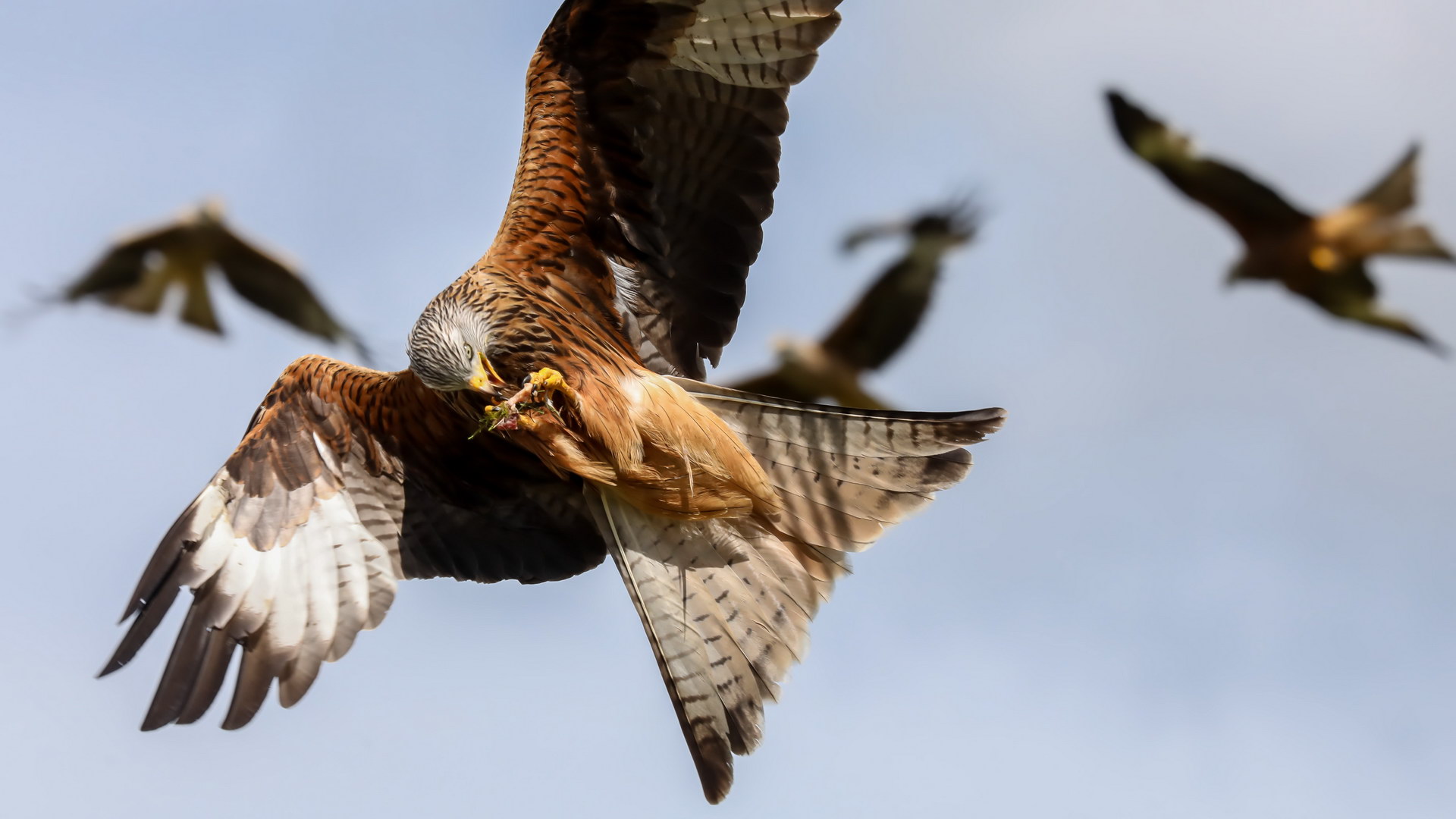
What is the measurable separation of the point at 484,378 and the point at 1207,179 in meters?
6.54

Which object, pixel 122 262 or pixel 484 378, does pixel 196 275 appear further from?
pixel 484 378

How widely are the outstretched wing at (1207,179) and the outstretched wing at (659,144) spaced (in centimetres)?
469

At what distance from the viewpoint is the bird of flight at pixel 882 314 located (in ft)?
40.6

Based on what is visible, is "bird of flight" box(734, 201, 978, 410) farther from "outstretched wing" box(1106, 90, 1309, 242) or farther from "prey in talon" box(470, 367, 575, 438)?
"prey in talon" box(470, 367, 575, 438)

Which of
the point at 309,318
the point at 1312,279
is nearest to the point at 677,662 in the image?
the point at 1312,279

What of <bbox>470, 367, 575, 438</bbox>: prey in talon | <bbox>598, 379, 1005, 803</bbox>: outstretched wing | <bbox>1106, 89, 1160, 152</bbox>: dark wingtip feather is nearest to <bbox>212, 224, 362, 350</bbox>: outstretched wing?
<bbox>1106, 89, 1160, 152</bbox>: dark wingtip feather

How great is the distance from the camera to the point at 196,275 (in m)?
13.7

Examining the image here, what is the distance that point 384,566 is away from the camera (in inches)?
287

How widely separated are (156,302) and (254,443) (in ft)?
23.2

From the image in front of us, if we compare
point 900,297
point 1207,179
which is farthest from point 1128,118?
A: point 900,297

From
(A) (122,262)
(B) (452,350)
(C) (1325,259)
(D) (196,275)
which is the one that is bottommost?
(C) (1325,259)

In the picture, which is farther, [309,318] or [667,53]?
[309,318]

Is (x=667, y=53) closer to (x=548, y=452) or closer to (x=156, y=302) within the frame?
(x=548, y=452)

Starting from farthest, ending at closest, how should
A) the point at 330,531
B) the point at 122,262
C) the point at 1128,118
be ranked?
the point at 122,262 < the point at 1128,118 < the point at 330,531
